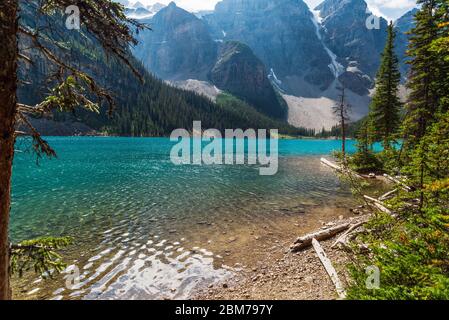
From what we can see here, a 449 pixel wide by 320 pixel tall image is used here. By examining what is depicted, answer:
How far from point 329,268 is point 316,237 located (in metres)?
4.01

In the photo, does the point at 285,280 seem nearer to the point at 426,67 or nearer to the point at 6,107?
the point at 6,107

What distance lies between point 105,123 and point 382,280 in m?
195

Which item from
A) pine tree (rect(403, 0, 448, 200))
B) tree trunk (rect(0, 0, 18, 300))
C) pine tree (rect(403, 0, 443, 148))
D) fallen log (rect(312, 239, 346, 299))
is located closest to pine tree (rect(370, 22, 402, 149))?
pine tree (rect(403, 0, 448, 200))

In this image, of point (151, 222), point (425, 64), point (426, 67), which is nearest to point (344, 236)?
point (151, 222)

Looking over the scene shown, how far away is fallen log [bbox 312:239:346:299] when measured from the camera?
8.28 metres

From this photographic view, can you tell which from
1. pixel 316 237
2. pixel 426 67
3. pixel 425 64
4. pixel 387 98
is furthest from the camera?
pixel 387 98

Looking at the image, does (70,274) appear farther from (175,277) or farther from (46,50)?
(46,50)

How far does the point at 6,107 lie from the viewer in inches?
167

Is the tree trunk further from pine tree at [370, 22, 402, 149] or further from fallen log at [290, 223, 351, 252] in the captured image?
pine tree at [370, 22, 402, 149]

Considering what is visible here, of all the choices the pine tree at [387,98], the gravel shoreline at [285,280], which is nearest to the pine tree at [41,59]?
the gravel shoreline at [285,280]

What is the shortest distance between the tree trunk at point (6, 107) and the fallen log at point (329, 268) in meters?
8.19

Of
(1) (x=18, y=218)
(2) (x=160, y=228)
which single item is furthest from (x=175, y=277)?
(1) (x=18, y=218)

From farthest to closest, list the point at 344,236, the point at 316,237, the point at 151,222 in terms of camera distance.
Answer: the point at 151,222
the point at 316,237
the point at 344,236

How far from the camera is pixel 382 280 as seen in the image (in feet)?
20.3
